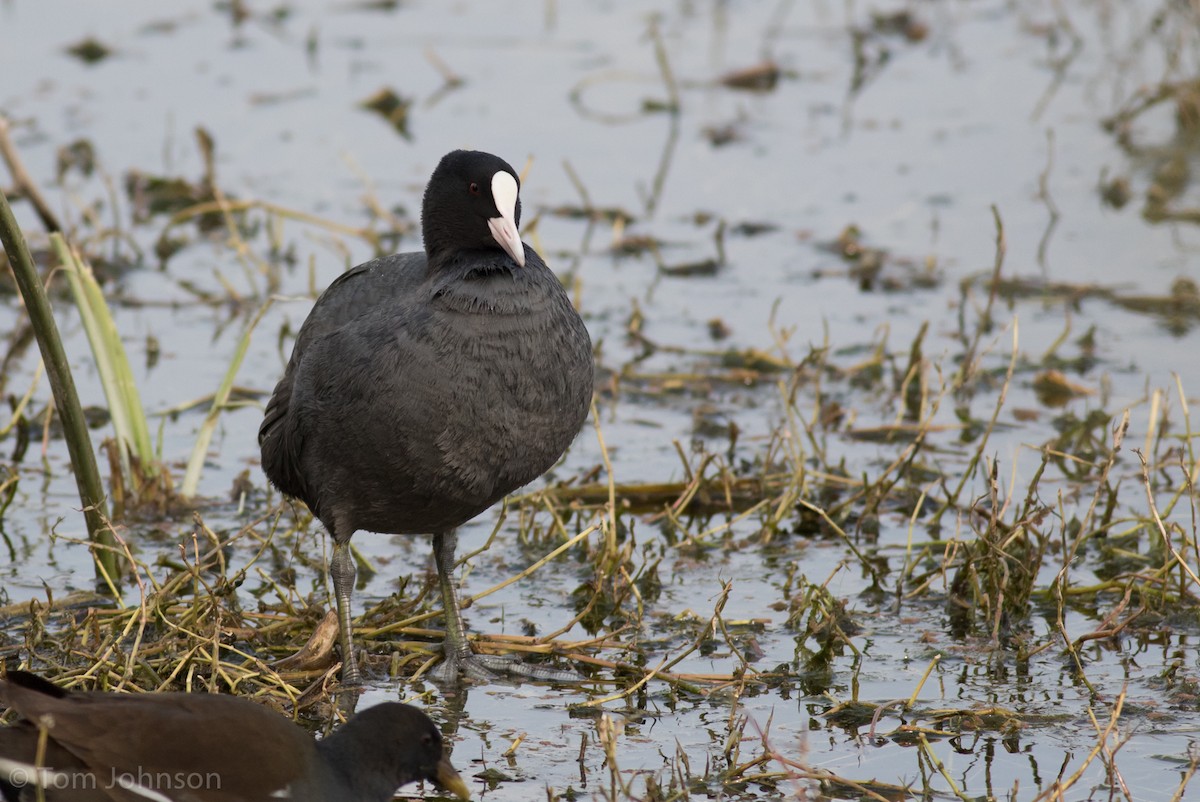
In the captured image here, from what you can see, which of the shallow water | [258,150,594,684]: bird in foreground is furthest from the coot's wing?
the shallow water

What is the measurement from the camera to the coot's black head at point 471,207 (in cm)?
432

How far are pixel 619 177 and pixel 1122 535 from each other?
4186mm

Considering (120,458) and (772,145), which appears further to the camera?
(772,145)

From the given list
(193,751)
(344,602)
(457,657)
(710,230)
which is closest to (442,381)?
(344,602)

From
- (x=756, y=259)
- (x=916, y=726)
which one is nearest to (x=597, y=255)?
(x=756, y=259)

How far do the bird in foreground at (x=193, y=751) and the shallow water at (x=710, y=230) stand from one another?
1.36ft

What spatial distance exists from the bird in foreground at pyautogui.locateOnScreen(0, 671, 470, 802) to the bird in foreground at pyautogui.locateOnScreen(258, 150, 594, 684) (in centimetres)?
82

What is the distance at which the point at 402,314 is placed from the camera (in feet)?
13.9

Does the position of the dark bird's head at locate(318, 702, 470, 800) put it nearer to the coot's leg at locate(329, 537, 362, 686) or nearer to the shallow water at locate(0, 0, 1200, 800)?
the shallow water at locate(0, 0, 1200, 800)

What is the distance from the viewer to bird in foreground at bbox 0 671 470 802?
3260 millimetres

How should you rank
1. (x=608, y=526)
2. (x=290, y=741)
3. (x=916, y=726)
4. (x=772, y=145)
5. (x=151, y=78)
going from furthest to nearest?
(x=151, y=78) → (x=772, y=145) → (x=608, y=526) → (x=916, y=726) → (x=290, y=741)

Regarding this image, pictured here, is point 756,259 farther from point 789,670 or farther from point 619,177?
point 789,670

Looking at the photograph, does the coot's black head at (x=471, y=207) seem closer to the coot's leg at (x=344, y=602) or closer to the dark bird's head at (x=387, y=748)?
the coot's leg at (x=344, y=602)

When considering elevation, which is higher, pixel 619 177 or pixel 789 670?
pixel 619 177
